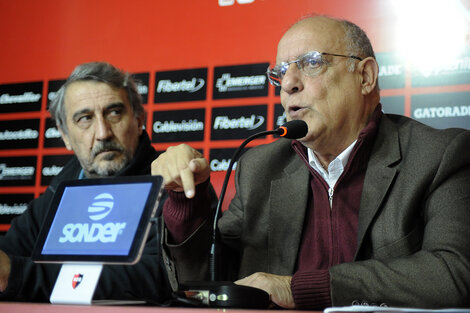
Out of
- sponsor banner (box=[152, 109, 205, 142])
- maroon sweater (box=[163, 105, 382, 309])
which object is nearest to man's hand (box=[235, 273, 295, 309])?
maroon sweater (box=[163, 105, 382, 309])

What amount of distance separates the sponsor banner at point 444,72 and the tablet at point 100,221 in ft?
5.50

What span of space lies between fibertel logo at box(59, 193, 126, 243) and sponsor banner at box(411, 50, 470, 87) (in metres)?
1.70

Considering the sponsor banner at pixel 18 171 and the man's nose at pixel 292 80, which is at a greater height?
the man's nose at pixel 292 80

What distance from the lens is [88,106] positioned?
2.37 meters

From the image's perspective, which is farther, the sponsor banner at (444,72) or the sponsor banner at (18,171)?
the sponsor banner at (18,171)

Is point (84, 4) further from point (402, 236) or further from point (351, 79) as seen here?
point (402, 236)

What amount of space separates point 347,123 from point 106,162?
1026 millimetres

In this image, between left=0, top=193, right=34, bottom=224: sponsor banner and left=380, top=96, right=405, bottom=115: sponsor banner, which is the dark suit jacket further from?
left=0, top=193, right=34, bottom=224: sponsor banner

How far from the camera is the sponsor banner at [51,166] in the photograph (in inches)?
120

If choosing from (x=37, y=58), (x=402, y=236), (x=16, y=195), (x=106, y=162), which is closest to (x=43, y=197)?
(x=106, y=162)

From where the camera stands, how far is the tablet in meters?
1.04

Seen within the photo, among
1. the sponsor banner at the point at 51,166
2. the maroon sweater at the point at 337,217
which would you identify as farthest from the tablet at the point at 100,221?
the sponsor banner at the point at 51,166

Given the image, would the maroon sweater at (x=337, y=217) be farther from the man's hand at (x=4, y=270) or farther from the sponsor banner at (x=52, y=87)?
the sponsor banner at (x=52, y=87)

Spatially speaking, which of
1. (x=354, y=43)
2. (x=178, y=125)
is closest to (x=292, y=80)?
(x=354, y=43)
